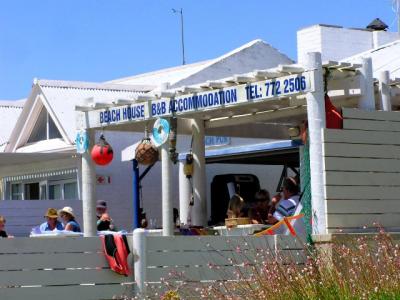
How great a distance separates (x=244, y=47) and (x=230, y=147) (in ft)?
18.5

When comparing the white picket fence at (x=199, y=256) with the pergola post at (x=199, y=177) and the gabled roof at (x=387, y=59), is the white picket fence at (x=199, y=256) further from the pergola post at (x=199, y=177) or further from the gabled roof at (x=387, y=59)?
the gabled roof at (x=387, y=59)

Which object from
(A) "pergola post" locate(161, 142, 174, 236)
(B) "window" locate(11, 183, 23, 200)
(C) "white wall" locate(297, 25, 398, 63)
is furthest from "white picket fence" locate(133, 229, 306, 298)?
(B) "window" locate(11, 183, 23, 200)

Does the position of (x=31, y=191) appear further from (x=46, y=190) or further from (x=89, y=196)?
(x=89, y=196)

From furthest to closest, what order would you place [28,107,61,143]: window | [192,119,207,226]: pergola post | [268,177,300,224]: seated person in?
[28,107,61,143]: window
[192,119,207,226]: pergola post
[268,177,300,224]: seated person

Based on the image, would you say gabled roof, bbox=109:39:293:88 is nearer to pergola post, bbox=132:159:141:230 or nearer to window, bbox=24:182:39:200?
window, bbox=24:182:39:200

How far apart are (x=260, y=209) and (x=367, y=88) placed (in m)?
3.50

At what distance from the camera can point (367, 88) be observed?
1148cm

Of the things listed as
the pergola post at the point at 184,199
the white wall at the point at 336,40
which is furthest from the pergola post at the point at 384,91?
the white wall at the point at 336,40

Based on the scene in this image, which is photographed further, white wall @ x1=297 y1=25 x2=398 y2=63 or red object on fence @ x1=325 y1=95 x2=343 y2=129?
white wall @ x1=297 y1=25 x2=398 y2=63

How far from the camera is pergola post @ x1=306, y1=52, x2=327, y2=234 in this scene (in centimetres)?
1055

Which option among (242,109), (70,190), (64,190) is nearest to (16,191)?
(64,190)

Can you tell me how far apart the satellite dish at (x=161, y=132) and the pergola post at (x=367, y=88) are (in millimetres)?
2705

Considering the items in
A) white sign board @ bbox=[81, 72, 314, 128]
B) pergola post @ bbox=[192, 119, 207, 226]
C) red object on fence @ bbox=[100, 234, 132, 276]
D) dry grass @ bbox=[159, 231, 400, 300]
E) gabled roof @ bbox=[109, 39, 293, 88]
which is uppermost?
gabled roof @ bbox=[109, 39, 293, 88]

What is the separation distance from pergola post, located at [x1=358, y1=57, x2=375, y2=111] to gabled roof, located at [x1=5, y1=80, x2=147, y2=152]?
11.9 metres
